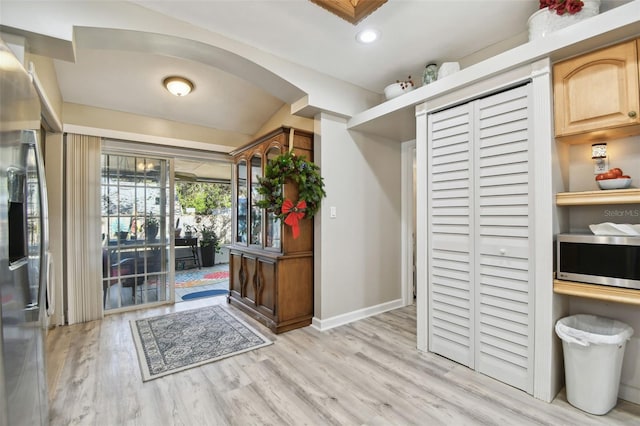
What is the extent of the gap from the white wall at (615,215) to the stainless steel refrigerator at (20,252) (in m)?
2.99

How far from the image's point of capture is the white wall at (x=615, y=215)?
6.29 ft

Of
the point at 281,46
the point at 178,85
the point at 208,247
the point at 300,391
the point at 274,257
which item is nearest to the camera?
the point at 300,391

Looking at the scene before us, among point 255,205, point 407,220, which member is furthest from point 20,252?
point 407,220

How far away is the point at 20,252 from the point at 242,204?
9.39ft

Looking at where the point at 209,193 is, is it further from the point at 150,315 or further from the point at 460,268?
the point at 460,268

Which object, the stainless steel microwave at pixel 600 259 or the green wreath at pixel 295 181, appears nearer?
the stainless steel microwave at pixel 600 259

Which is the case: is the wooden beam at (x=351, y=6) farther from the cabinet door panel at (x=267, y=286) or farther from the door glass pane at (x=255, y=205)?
the cabinet door panel at (x=267, y=286)

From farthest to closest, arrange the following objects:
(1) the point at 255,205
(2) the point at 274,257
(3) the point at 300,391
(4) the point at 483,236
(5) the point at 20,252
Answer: (1) the point at 255,205, (2) the point at 274,257, (4) the point at 483,236, (3) the point at 300,391, (5) the point at 20,252

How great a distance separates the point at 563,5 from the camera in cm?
191

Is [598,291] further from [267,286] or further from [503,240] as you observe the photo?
[267,286]

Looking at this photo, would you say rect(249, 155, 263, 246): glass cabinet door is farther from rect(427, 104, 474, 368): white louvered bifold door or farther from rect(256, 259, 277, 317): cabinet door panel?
rect(427, 104, 474, 368): white louvered bifold door

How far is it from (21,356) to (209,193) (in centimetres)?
770

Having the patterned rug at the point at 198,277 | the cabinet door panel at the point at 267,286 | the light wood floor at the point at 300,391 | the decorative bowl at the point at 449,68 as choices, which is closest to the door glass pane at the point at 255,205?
the cabinet door panel at the point at 267,286

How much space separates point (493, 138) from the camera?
2.19m
